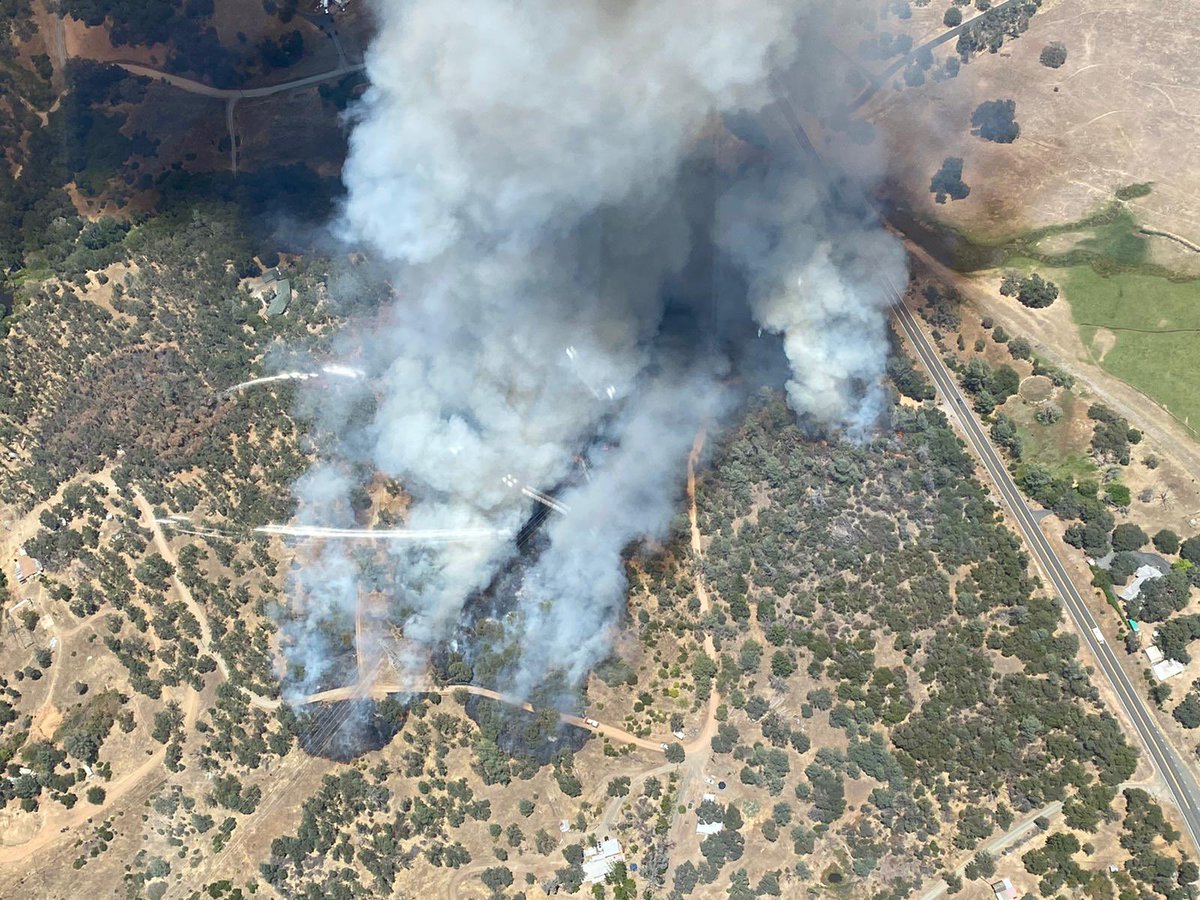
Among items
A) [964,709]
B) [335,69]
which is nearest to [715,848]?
[964,709]

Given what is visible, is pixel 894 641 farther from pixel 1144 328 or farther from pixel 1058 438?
pixel 1144 328

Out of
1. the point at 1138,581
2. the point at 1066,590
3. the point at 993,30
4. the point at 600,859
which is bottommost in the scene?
the point at 600,859

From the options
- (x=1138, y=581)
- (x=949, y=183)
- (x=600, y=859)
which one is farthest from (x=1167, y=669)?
(x=600, y=859)

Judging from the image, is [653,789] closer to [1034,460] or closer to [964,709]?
[964,709]

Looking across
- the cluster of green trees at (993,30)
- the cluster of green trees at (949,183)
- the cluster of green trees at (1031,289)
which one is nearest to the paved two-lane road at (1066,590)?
the cluster of green trees at (1031,289)

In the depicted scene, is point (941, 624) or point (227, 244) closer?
point (941, 624)

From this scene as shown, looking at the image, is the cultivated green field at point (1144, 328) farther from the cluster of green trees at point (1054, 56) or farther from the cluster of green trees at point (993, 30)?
the cluster of green trees at point (993, 30)
